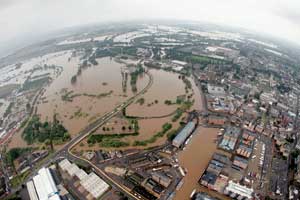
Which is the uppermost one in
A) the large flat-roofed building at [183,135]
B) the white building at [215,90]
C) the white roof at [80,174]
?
the white building at [215,90]

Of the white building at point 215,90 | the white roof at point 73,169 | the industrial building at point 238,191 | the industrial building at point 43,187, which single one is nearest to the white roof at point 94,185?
the white roof at point 73,169

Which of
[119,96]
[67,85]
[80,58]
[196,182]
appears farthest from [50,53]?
[196,182]

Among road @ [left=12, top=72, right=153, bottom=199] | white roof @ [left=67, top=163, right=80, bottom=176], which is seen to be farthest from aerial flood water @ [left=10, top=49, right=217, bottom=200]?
white roof @ [left=67, top=163, right=80, bottom=176]

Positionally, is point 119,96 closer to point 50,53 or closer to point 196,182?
point 196,182

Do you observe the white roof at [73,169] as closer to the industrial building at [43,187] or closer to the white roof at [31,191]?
the industrial building at [43,187]

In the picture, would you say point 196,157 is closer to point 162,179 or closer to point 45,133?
point 162,179

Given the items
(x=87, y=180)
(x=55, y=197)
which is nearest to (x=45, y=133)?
Result: (x=87, y=180)

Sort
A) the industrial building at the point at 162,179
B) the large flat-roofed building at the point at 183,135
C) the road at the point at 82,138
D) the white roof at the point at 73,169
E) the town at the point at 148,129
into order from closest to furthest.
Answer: the industrial building at the point at 162,179 → the town at the point at 148,129 → the road at the point at 82,138 → the white roof at the point at 73,169 → the large flat-roofed building at the point at 183,135
